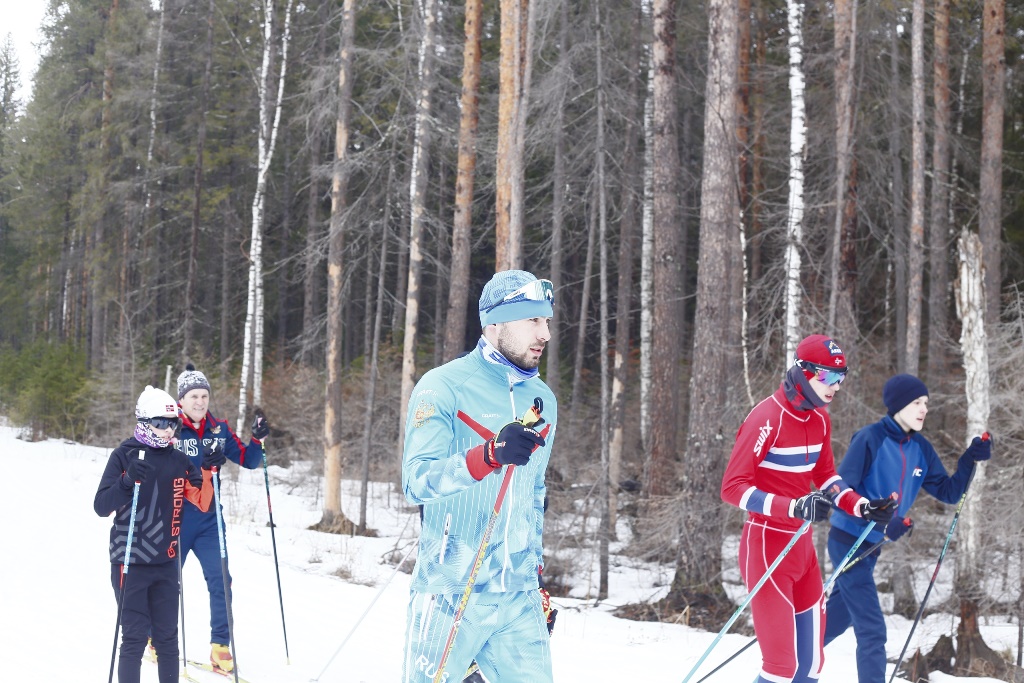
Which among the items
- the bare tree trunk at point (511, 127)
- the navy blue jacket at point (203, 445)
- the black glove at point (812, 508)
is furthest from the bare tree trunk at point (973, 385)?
the navy blue jacket at point (203, 445)

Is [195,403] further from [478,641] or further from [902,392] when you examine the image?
[902,392]

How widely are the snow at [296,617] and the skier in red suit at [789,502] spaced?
1.92 m

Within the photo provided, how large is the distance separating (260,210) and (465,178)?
8189 millimetres

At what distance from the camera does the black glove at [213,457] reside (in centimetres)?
609

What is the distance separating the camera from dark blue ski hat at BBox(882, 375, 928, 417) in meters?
5.45

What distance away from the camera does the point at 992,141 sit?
15789mm

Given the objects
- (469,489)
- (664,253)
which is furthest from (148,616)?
(664,253)

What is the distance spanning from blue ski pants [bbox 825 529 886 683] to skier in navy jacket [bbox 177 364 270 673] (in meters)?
3.98

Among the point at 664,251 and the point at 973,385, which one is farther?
the point at 664,251

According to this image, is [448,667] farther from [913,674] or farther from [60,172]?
[60,172]

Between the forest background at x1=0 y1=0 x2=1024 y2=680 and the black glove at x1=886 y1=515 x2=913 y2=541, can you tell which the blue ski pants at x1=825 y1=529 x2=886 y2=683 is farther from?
the forest background at x1=0 y1=0 x2=1024 y2=680

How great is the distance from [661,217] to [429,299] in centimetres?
1808

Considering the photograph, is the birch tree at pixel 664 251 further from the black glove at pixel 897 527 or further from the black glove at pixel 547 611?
the black glove at pixel 547 611

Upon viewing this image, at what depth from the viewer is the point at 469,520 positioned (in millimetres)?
3256
